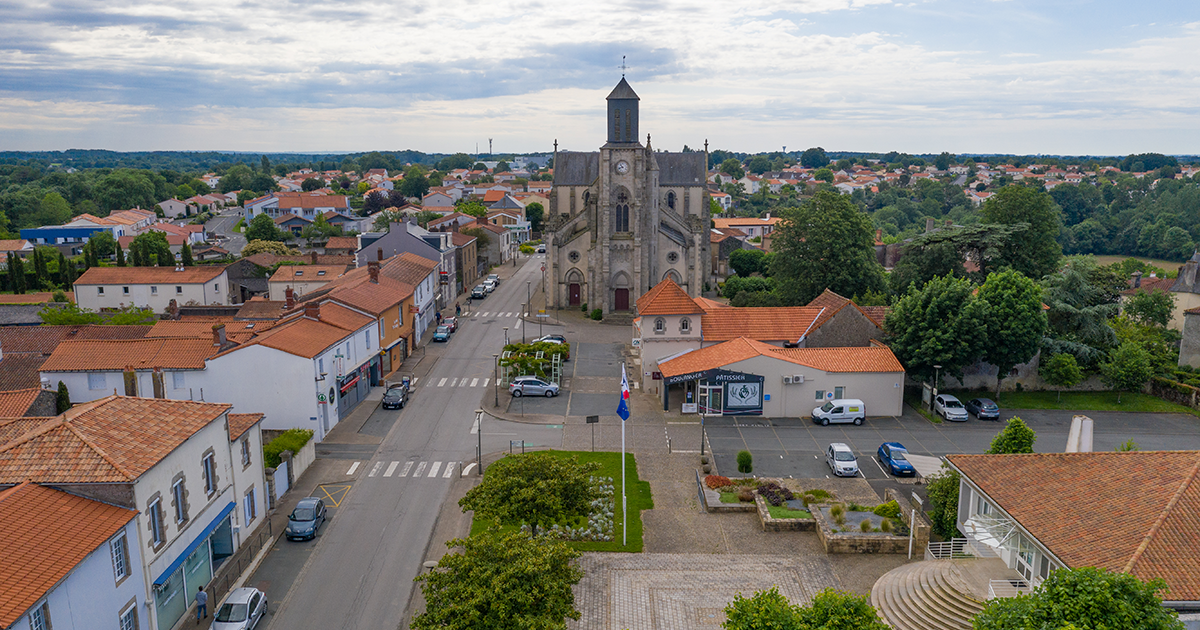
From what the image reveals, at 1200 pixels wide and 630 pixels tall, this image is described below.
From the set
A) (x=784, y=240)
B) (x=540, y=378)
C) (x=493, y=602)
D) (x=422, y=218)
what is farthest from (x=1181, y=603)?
(x=422, y=218)

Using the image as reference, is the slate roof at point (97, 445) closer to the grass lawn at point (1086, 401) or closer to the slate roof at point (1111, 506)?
the slate roof at point (1111, 506)

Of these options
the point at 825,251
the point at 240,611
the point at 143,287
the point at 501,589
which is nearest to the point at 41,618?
the point at 240,611

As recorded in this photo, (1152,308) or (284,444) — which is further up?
(1152,308)

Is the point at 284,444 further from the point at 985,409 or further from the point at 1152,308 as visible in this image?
the point at 1152,308

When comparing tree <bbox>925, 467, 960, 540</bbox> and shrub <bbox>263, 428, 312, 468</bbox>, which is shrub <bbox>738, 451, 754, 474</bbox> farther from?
shrub <bbox>263, 428, 312, 468</bbox>

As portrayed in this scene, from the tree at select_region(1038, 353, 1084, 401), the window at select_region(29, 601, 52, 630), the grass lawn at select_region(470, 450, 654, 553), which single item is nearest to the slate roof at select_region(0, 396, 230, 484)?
the window at select_region(29, 601, 52, 630)

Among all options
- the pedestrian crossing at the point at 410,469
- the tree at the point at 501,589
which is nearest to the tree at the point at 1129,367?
the pedestrian crossing at the point at 410,469
